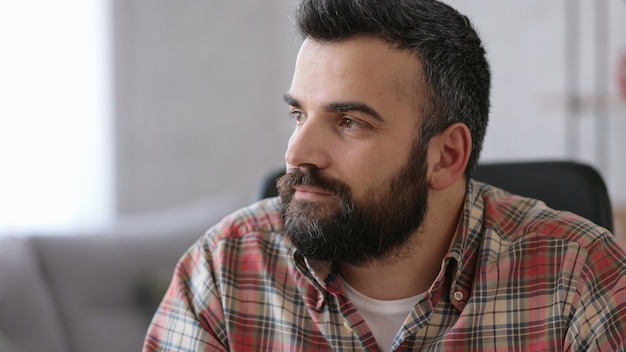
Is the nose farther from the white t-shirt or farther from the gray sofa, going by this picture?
the gray sofa

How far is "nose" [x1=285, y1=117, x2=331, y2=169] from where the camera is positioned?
1.26 meters

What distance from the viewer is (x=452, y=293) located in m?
1.30

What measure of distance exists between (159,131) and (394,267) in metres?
→ 2.34

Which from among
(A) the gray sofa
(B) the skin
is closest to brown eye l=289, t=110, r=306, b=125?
(B) the skin

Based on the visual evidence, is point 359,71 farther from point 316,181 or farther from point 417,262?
point 417,262

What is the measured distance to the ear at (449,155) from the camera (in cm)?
139

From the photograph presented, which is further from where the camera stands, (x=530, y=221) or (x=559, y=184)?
(x=559, y=184)

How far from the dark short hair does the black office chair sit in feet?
0.61

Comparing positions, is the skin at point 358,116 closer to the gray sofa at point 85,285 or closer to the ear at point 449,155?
the ear at point 449,155

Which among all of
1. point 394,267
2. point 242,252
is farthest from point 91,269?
point 394,267

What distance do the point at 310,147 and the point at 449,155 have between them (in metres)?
0.26

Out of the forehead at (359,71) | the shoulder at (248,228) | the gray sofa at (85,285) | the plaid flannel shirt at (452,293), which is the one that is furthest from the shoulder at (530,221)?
the gray sofa at (85,285)

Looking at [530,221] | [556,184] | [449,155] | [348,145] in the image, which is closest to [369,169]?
[348,145]

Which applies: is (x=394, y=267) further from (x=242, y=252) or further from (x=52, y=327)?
(x=52, y=327)
